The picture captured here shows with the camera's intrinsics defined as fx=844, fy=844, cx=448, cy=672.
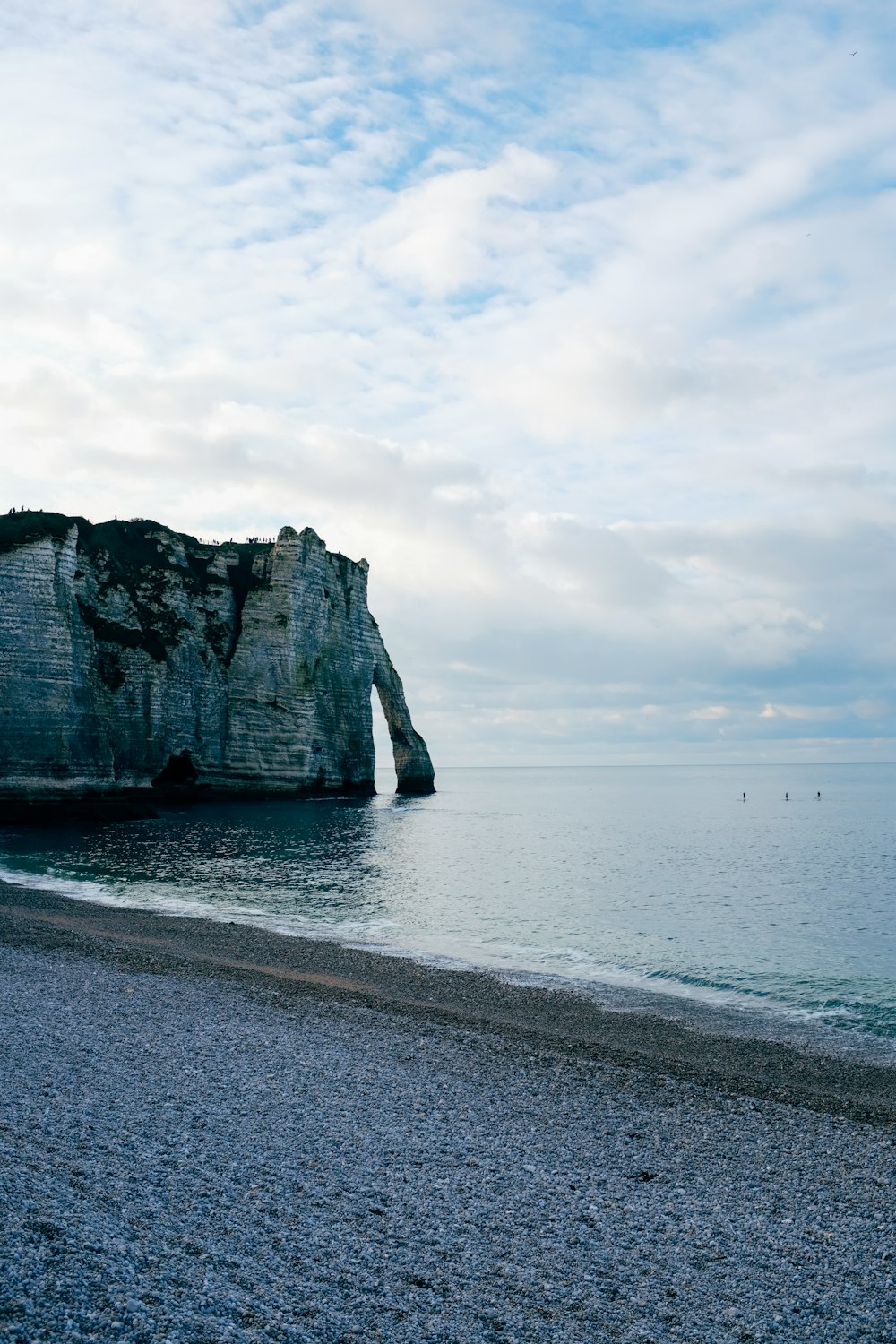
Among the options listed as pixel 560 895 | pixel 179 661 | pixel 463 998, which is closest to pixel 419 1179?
pixel 463 998

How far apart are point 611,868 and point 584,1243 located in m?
35.9

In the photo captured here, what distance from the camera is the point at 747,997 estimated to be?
1847 cm

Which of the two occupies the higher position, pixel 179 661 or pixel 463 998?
pixel 179 661

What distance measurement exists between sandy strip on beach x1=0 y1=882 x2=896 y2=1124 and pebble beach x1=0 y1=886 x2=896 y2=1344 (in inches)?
4.7

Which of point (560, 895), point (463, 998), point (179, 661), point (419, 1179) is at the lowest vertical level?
point (560, 895)

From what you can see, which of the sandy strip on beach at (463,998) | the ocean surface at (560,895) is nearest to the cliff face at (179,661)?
the ocean surface at (560,895)

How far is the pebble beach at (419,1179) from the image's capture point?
5.84 m

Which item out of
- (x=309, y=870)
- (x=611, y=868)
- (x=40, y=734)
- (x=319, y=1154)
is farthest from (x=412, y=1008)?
(x=40, y=734)

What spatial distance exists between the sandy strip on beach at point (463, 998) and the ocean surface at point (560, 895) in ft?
5.66

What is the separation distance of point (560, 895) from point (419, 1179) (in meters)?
25.6

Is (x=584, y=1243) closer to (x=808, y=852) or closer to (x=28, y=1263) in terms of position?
(x=28, y=1263)

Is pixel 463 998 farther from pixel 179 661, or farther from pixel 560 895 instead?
pixel 179 661

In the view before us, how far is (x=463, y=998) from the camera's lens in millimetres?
16922

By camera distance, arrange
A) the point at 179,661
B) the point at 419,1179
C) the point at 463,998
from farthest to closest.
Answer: the point at 179,661 < the point at 463,998 < the point at 419,1179
